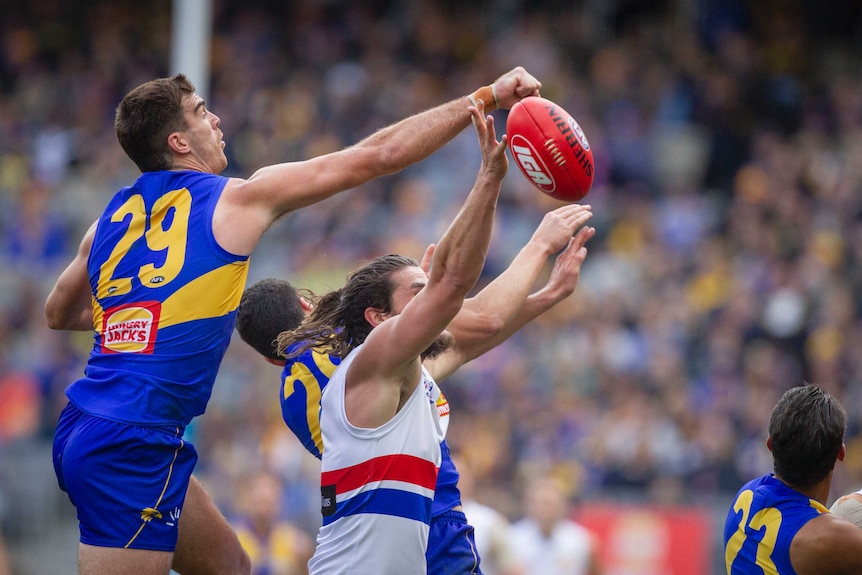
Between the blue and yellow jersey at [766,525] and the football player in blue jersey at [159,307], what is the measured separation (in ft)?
6.46

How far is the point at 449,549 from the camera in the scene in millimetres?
4965

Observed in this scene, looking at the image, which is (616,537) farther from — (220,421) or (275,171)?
(275,171)

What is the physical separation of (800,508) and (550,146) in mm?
1886

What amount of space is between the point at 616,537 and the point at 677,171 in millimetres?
5824

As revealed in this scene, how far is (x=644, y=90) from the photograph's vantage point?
15.7 metres

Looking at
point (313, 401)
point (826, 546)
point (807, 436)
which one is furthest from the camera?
point (313, 401)

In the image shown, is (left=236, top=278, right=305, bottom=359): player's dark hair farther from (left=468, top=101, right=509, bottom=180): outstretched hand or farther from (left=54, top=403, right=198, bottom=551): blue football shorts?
(left=468, top=101, right=509, bottom=180): outstretched hand

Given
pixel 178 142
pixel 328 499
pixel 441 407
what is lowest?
pixel 328 499

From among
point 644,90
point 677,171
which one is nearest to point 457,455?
point 677,171

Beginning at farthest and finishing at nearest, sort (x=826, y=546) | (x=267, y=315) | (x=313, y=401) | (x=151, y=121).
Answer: (x=267, y=315) → (x=313, y=401) → (x=151, y=121) → (x=826, y=546)

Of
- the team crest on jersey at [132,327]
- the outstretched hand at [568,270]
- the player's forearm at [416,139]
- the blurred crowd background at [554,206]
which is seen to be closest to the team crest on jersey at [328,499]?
the team crest on jersey at [132,327]

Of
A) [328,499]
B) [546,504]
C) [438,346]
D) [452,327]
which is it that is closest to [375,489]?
[328,499]

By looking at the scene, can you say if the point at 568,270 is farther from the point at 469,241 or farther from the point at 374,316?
the point at 469,241

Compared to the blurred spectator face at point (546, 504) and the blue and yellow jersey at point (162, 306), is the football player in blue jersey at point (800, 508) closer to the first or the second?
the blue and yellow jersey at point (162, 306)
